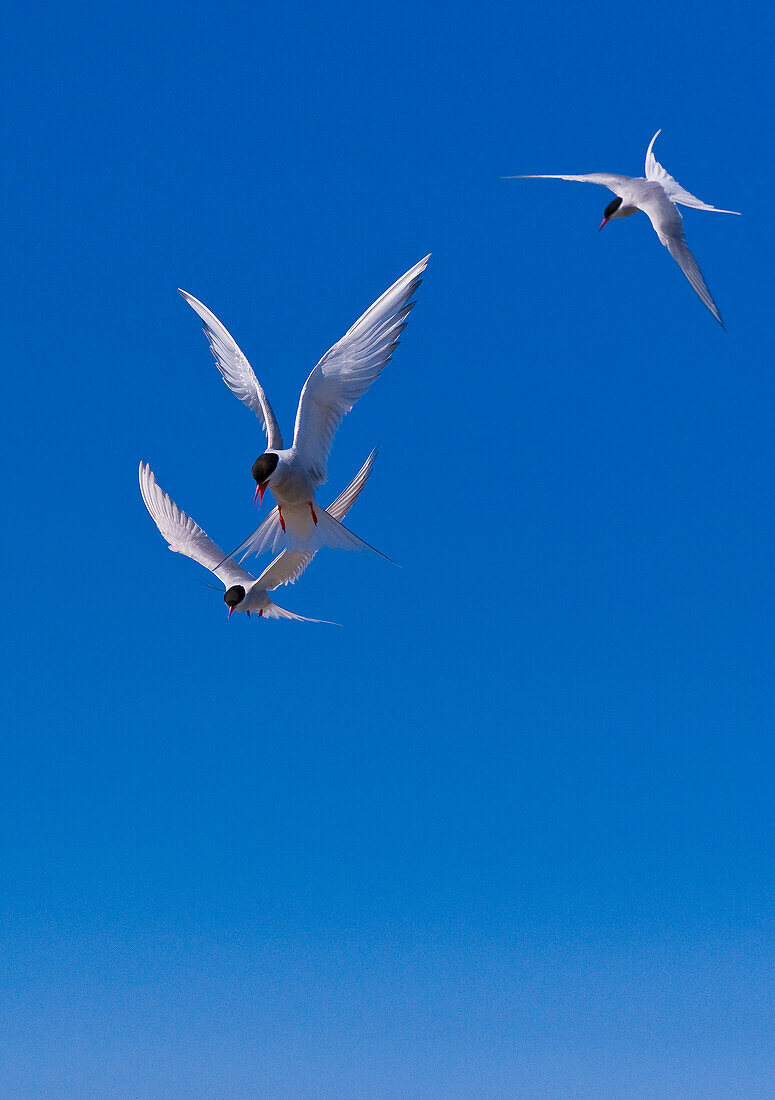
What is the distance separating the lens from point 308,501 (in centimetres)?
1125

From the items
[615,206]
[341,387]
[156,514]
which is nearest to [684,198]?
[615,206]

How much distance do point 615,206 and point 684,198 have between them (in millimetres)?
978

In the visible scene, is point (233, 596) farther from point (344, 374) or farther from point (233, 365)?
point (344, 374)

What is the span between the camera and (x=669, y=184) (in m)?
11.5

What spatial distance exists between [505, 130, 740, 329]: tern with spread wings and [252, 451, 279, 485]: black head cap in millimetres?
2909

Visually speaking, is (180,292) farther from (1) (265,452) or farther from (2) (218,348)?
(1) (265,452)

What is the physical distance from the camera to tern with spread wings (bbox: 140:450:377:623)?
47.9 feet

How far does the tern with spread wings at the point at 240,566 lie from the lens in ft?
47.9

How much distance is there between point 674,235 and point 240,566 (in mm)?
6816

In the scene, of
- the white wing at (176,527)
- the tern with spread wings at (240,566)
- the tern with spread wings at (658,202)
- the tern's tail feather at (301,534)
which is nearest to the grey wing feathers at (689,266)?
the tern with spread wings at (658,202)

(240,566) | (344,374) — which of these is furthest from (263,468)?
(240,566)

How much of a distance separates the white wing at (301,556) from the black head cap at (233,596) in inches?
9.0

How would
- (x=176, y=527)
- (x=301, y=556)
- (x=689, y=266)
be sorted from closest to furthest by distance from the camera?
(x=689, y=266), (x=301, y=556), (x=176, y=527)

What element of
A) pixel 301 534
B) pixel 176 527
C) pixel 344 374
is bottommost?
pixel 301 534
